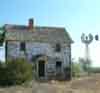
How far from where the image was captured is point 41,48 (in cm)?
4153

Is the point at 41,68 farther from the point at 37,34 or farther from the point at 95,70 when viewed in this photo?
the point at 95,70

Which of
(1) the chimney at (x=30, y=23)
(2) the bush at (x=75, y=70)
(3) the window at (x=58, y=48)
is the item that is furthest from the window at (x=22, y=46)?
(2) the bush at (x=75, y=70)

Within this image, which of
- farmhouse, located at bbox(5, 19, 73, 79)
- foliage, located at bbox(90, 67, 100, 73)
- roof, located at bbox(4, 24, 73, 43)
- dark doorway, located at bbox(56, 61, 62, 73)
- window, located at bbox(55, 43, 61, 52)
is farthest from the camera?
foliage, located at bbox(90, 67, 100, 73)

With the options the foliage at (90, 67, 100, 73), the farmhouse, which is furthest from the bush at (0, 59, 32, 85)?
the foliage at (90, 67, 100, 73)

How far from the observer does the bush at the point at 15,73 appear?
28594 mm

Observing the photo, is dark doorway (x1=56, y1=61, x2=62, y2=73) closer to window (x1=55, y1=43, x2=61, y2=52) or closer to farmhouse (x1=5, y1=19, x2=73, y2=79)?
farmhouse (x1=5, y1=19, x2=73, y2=79)

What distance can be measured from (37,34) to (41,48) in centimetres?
228

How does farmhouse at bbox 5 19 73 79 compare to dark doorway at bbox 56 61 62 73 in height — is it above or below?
above

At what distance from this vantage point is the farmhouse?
40562 mm

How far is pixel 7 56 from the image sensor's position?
40.3 meters

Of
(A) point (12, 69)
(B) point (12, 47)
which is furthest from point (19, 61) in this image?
(B) point (12, 47)

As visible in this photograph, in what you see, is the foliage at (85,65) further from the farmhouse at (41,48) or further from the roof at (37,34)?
the farmhouse at (41,48)

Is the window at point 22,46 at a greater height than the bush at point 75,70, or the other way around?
the window at point 22,46

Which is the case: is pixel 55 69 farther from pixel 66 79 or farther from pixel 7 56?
pixel 7 56
